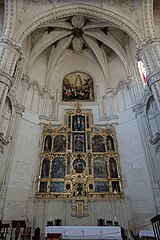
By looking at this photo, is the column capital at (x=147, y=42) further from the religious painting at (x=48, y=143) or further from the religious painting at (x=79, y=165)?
the religious painting at (x=48, y=143)

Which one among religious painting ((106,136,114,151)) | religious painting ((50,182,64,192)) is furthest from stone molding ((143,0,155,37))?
religious painting ((50,182,64,192))

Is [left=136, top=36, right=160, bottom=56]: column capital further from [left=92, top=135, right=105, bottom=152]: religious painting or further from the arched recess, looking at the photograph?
[left=92, top=135, right=105, bottom=152]: religious painting

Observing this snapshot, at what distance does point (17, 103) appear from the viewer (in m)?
11.6

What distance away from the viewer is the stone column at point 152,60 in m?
8.66

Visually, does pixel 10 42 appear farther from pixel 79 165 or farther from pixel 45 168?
pixel 79 165

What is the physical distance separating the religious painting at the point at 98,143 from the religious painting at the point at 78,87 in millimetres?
3635

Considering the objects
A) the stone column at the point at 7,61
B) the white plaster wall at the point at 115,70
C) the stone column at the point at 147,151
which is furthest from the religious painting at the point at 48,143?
the white plaster wall at the point at 115,70

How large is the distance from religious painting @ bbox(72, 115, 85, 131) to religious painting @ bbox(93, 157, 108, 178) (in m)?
2.43

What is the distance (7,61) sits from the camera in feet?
31.3

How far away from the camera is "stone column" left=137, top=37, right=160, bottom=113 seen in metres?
8.66

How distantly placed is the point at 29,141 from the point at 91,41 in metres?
9.81

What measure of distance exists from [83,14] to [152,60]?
637 centimetres

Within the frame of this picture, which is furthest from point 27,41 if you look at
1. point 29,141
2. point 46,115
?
point 29,141

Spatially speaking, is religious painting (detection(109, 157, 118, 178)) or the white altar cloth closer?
the white altar cloth
